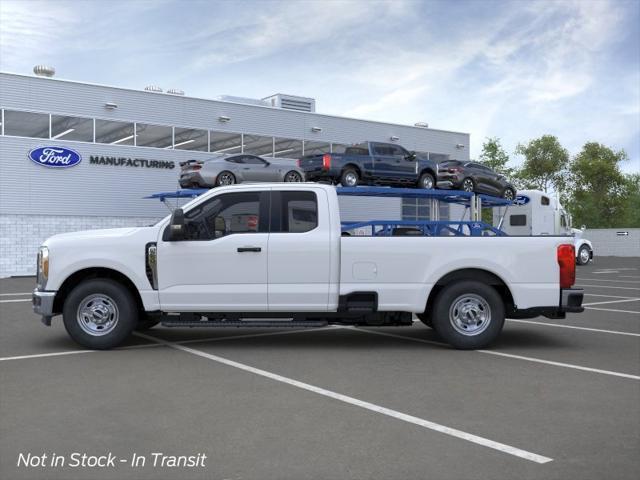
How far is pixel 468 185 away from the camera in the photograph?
2250 cm

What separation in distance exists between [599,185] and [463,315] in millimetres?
69791

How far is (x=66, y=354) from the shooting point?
843cm

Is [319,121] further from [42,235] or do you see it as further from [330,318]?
[330,318]

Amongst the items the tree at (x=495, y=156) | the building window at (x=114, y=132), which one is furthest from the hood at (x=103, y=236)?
the tree at (x=495, y=156)

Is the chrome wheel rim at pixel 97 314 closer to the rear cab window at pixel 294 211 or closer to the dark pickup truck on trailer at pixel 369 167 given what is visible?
the rear cab window at pixel 294 211

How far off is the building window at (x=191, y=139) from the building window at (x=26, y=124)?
5.75m

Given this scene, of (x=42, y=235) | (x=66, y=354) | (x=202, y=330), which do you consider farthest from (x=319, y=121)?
(x=66, y=354)

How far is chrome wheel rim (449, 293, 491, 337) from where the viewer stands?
874 centimetres

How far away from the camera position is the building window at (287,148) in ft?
115

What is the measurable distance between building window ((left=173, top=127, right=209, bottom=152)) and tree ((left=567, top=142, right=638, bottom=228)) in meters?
51.0

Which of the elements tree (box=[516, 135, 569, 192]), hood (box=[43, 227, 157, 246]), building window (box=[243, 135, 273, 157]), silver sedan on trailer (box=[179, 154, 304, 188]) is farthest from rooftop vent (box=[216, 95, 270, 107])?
tree (box=[516, 135, 569, 192])

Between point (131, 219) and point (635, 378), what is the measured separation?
87.4 feet

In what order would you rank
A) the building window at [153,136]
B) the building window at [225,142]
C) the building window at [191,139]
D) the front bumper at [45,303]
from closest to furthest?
the front bumper at [45,303] < the building window at [153,136] < the building window at [191,139] < the building window at [225,142]

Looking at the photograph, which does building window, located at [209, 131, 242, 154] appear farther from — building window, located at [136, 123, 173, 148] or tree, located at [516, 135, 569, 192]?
tree, located at [516, 135, 569, 192]
